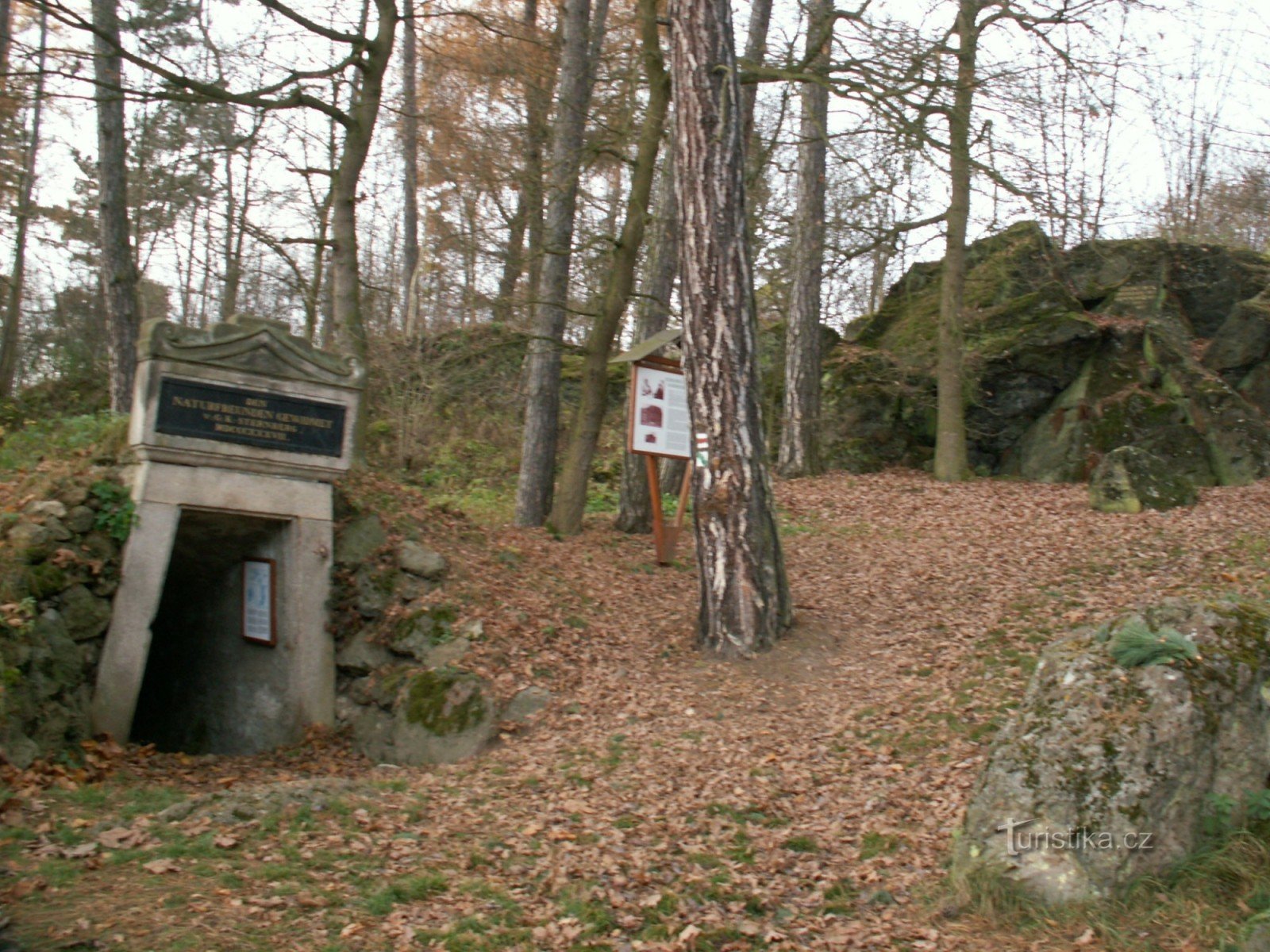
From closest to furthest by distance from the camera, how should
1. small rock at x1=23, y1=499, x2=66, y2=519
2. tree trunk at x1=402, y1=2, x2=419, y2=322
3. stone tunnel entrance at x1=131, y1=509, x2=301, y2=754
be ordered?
1. small rock at x1=23, y1=499, x2=66, y2=519
2. stone tunnel entrance at x1=131, y1=509, x2=301, y2=754
3. tree trunk at x1=402, y1=2, x2=419, y2=322

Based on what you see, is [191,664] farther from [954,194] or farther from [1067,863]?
[954,194]

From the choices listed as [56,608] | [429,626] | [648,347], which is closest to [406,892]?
[429,626]

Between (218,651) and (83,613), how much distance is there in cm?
195

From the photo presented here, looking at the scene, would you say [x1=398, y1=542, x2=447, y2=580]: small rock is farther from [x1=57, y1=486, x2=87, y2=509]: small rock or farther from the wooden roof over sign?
the wooden roof over sign

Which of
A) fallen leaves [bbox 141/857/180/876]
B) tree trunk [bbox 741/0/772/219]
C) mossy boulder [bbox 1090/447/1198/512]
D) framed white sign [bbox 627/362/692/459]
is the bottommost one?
fallen leaves [bbox 141/857/180/876]

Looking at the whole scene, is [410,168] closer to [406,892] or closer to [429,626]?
[429,626]

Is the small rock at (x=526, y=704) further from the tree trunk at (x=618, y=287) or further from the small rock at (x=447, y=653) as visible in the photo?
the tree trunk at (x=618, y=287)

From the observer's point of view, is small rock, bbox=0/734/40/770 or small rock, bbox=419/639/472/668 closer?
small rock, bbox=0/734/40/770

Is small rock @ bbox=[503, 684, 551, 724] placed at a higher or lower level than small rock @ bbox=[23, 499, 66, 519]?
lower

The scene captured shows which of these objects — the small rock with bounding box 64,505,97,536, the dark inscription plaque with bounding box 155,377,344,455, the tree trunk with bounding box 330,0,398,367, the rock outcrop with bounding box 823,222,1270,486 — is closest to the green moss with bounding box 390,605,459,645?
the dark inscription plaque with bounding box 155,377,344,455

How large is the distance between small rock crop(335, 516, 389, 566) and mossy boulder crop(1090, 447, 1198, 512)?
332 inches

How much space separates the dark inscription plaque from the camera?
7684mm

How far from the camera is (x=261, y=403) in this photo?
811cm

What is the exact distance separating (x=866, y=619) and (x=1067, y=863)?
14.7 feet
